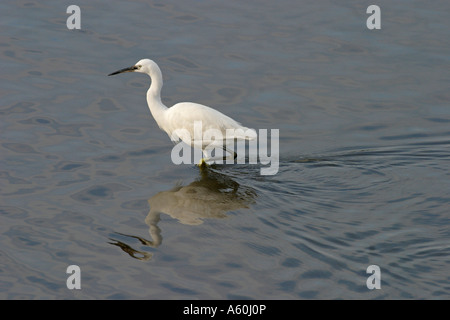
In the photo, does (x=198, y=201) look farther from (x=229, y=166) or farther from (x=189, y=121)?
(x=189, y=121)

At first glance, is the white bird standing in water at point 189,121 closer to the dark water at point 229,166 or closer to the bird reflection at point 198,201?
the dark water at point 229,166

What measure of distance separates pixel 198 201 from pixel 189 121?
145 cm

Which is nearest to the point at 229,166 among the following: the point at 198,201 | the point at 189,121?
the point at 189,121

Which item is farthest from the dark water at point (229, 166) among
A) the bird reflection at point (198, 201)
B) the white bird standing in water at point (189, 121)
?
the white bird standing in water at point (189, 121)

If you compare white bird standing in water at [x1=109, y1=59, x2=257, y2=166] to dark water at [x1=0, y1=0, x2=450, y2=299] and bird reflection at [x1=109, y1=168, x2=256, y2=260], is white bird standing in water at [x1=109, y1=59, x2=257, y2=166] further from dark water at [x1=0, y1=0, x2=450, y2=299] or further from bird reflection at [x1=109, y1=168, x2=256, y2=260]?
bird reflection at [x1=109, y1=168, x2=256, y2=260]

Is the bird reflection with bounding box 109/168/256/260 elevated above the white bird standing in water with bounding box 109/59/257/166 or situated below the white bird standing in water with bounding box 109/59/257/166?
below

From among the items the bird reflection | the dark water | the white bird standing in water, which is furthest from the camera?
the white bird standing in water

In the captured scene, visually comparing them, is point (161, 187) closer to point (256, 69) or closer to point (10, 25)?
point (256, 69)

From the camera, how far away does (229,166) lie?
11555 mm

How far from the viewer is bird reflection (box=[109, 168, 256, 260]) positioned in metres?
9.86

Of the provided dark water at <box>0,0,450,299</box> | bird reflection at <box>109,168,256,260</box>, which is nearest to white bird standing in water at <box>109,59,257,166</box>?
dark water at <box>0,0,450,299</box>

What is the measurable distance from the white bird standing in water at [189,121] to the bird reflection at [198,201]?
1.95 ft

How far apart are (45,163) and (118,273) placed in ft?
10.7

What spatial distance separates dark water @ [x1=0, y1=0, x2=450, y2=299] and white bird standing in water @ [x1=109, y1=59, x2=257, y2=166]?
1.43 ft
